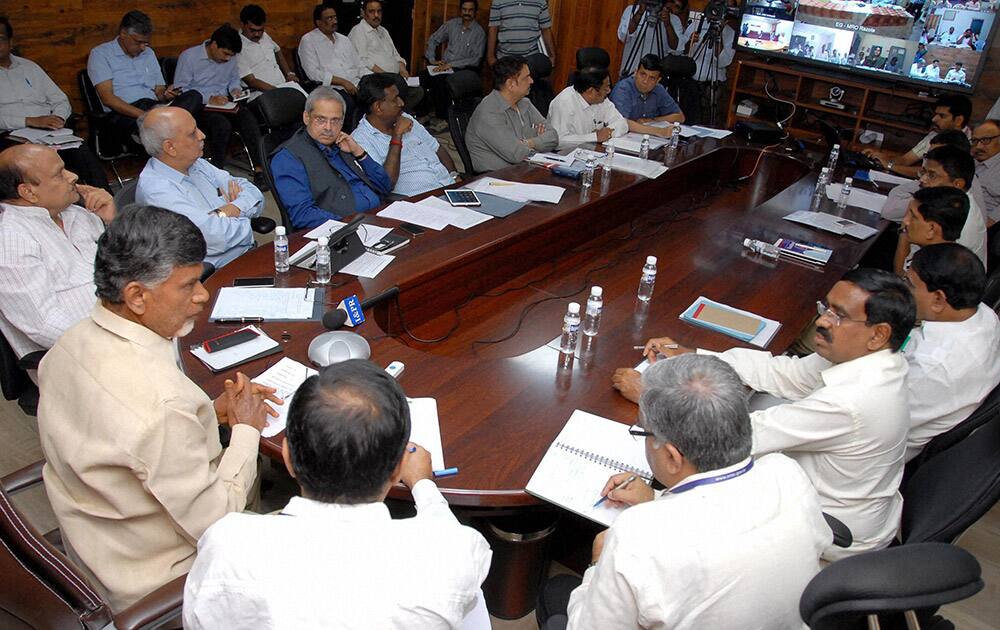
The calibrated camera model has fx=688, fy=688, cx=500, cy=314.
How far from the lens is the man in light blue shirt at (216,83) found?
5211 mm

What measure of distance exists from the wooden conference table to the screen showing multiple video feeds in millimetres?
2941

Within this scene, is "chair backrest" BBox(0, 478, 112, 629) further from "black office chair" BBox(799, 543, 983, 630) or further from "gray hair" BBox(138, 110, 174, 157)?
"gray hair" BBox(138, 110, 174, 157)

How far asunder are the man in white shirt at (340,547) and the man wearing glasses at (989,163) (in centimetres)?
432

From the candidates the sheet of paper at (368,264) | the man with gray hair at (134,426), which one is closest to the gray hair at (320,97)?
the sheet of paper at (368,264)

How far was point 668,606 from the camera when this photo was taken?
3.94 feet

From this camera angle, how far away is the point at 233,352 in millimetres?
1988

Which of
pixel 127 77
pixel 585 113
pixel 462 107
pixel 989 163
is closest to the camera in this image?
pixel 989 163

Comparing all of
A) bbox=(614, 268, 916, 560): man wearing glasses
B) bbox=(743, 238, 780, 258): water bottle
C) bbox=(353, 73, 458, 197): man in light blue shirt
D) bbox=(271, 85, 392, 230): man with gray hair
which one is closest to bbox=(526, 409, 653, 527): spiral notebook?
bbox=(614, 268, 916, 560): man wearing glasses

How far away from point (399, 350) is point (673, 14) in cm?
612

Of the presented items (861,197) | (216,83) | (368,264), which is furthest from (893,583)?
(216,83)

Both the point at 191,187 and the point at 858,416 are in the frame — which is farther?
the point at 191,187

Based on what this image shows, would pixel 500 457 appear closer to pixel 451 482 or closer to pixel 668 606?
pixel 451 482

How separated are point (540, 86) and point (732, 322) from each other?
3.82 m

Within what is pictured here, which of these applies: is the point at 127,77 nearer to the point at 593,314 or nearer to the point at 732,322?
the point at 593,314
